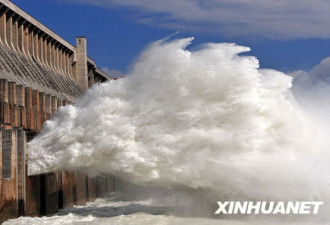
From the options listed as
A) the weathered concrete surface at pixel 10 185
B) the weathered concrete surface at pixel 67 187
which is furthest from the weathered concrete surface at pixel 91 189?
the weathered concrete surface at pixel 10 185

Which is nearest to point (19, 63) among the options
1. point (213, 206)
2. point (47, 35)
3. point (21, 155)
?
point (47, 35)

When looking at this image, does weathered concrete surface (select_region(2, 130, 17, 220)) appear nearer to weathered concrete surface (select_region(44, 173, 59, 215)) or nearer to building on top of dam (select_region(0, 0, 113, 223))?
building on top of dam (select_region(0, 0, 113, 223))

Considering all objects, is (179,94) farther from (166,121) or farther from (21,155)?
(21,155)

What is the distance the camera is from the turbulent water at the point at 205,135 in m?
24.5

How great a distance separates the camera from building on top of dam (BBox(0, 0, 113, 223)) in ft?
83.3

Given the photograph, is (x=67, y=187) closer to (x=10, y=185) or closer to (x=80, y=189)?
(x=80, y=189)

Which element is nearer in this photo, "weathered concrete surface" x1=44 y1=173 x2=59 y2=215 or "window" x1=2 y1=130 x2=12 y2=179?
"window" x1=2 y1=130 x2=12 y2=179

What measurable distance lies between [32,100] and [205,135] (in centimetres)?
986

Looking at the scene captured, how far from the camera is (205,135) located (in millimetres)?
24609

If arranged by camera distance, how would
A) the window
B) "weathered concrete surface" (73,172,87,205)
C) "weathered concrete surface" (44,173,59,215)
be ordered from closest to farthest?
the window
"weathered concrete surface" (44,173,59,215)
"weathered concrete surface" (73,172,87,205)

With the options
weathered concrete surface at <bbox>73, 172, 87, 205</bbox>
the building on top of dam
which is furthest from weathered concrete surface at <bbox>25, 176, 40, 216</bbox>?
weathered concrete surface at <bbox>73, 172, 87, 205</bbox>

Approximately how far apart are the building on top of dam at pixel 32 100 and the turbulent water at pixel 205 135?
73.3 inches

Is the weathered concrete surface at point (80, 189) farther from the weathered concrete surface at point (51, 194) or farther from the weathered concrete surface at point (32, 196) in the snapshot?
the weathered concrete surface at point (32, 196)

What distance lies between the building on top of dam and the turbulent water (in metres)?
1.86
